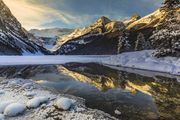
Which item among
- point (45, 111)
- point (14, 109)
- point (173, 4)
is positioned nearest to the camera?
point (14, 109)

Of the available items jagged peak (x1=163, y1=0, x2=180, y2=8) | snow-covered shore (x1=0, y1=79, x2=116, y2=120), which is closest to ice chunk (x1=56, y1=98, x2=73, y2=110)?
snow-covered shore (x1=0, y1=79, x2=116, y2=120)

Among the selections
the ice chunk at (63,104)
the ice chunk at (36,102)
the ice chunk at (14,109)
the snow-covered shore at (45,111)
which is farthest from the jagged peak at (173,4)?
the ice chunk at (14,109)

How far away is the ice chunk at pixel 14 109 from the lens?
1259cm

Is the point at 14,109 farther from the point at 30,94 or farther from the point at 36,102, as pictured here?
the point at 30,94

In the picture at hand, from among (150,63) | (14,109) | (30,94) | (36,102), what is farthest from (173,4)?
(14,109)

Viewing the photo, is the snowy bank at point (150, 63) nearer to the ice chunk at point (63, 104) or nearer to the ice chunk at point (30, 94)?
the ice chunk at point (30, 94)

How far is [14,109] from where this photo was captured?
1280cm

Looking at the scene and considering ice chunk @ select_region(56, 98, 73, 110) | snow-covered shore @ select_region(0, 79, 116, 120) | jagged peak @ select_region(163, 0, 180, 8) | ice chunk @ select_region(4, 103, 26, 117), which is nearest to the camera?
snow-covered shore @ select_region(0, 79, 116, 120)

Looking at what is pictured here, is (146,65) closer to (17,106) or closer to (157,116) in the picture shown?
(157,116)

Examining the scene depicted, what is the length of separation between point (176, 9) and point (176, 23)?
15.1ft

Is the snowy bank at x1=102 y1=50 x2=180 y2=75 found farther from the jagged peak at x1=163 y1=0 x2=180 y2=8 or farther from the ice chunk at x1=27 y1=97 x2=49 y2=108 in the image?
the ice chunk at x1=27 y1=97 x2=49 y2=108

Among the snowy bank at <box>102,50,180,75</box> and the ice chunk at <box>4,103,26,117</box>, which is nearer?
the ice chunk at <box>4,103,26,117</box>

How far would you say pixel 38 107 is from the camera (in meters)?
13.7

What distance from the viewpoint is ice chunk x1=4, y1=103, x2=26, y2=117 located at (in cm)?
1259
